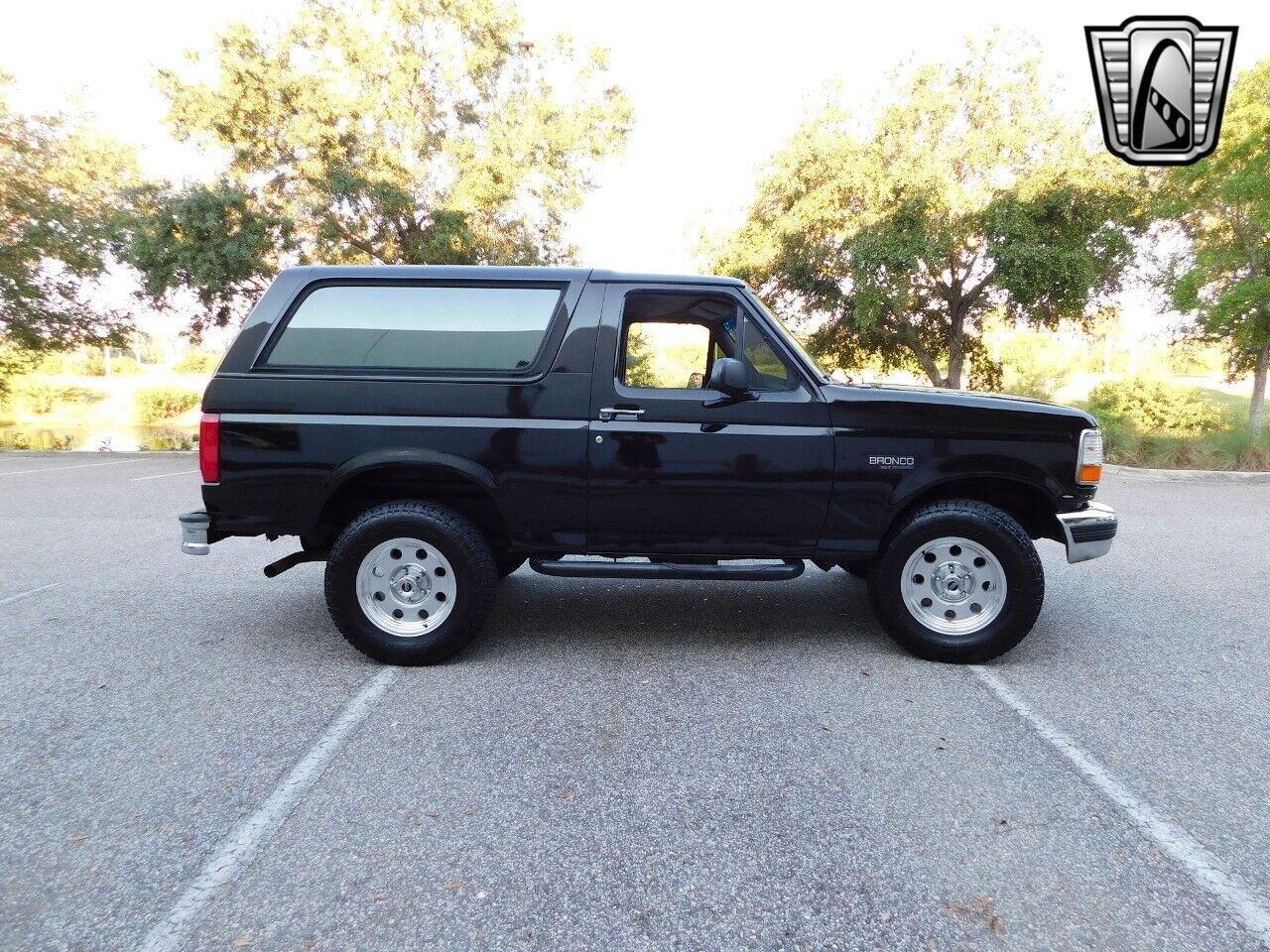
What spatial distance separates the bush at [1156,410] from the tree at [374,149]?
1513 cm

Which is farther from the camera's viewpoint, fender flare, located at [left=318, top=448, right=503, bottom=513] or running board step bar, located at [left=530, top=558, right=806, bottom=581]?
running board step bar, located at [left=530, top=558, right=806, bottom=581]

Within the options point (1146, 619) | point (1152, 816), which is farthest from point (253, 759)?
point (1146, 619)

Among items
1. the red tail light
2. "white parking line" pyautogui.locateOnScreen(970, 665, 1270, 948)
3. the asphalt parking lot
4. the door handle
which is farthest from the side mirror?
the red tail light

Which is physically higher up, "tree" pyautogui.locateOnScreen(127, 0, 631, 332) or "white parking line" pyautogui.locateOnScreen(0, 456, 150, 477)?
"tree" pyautogui.locateOnScreen(127, 0, 631, 332)

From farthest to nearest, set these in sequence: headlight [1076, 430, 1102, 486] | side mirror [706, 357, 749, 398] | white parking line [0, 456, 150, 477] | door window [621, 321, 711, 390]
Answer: white parking line [0, 456, 150, 477]
door window [621, 321, 711, 390]
headlight [1076, 430, 1102, 486]
side mirror [706, 357, 749, 398]

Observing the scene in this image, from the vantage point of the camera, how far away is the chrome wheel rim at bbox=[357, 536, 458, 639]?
169 inches

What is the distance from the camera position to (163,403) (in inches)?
1404

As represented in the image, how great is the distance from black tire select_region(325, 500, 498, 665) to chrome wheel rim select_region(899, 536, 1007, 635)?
2313 mm

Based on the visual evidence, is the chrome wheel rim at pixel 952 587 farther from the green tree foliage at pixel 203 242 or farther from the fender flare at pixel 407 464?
the green tree foliage at pixel 203 242

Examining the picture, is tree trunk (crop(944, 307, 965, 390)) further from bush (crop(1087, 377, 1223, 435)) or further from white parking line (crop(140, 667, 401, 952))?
white parking line (crop(140, 667, 401, 952))

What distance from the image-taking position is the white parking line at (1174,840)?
7.65ft

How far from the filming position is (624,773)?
3135 mm

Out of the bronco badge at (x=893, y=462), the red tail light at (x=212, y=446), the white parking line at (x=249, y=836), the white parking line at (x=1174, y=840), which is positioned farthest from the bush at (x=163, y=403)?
the white parking line at (x=1174, y=840)

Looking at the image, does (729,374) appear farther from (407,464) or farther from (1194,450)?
(1194,450)
